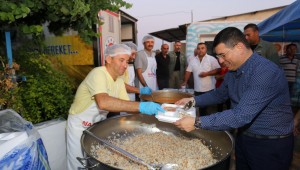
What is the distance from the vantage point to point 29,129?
149 centimetres

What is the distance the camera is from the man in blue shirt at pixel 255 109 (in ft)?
5.35

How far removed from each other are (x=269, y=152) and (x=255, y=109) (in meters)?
0.48

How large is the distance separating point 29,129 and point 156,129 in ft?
4.69

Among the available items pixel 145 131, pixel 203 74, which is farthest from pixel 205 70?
pixel 145 131

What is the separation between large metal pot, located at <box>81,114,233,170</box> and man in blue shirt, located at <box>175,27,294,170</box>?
0.21 meters

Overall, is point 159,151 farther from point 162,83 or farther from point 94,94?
point 162,83

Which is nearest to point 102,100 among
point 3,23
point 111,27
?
point 3,23

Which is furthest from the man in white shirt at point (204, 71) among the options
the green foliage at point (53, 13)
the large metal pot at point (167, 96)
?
the green foliage at point (53, 13)

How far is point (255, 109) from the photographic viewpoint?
1.61m

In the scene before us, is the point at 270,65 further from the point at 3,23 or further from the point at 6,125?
the point at 3,23

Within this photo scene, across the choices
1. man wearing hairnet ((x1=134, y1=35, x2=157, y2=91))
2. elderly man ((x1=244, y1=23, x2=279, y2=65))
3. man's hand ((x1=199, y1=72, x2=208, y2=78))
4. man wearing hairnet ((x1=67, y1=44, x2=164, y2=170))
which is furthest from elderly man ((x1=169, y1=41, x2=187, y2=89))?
man wearing hairnet ((x1=67, y1=44, x2=164, y2=170))

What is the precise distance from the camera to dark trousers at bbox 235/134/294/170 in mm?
1804

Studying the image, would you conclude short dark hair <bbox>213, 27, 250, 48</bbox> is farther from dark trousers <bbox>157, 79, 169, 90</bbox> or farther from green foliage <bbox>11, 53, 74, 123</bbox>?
dark trousers <bbox>157, 79, 169, 90</bbox>

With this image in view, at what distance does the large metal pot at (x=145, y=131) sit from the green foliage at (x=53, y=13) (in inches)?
34.3
